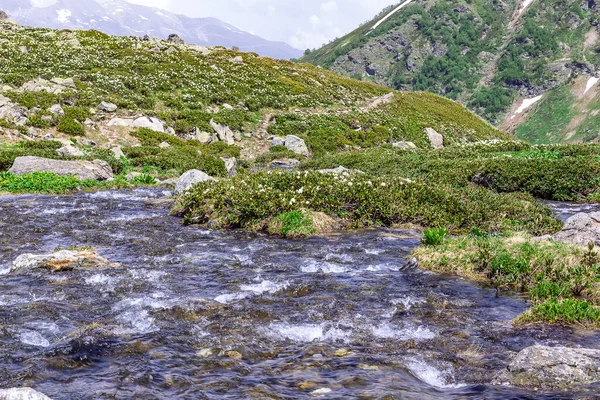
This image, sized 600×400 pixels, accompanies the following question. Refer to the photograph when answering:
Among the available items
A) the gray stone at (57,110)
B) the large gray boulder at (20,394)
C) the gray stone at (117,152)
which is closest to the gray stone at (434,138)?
the gray stone at (117,152)

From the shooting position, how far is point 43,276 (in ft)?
33.9

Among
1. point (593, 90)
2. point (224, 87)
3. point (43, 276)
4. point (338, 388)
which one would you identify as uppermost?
point (593, 90)

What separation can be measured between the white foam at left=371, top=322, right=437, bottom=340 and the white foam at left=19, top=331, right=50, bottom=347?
5029mm

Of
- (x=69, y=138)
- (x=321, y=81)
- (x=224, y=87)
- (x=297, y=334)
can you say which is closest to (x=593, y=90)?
(x=321, y=81)

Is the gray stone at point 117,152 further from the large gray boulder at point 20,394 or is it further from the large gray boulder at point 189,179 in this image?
the large gray boulder at point 20,394

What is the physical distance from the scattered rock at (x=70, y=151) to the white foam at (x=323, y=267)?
883 inches

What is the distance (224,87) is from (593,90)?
17440 cm

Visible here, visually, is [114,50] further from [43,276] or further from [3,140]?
[43,276]

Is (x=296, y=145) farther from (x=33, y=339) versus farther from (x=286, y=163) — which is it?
(x=33, y=339)

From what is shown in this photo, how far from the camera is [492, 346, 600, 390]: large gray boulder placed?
19.1 ft

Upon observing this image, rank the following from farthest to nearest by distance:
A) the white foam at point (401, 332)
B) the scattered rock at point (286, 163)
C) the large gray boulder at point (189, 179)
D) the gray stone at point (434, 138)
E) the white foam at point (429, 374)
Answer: the gray stone at point (434, 138)
the scattered rock at point (286, 163)
the large gray boulder at point (189, 179)
the white foam at point (401, 332)
the white foam at point (429, 374)

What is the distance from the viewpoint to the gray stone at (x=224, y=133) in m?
41.2

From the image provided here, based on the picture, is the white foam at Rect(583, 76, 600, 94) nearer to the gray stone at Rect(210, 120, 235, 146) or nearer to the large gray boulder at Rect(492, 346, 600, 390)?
the gray stone at Rect(210, 120, 235, 146)

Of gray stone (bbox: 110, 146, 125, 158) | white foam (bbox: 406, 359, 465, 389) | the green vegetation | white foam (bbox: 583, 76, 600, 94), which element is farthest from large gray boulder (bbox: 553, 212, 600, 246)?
white foam (bbox: 583, 76, 600, 94)
